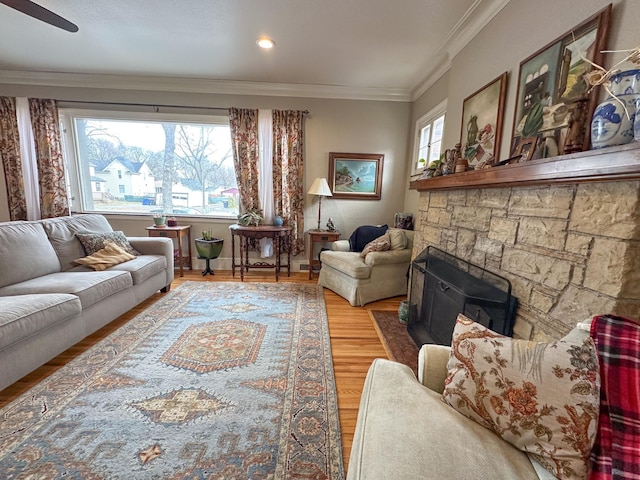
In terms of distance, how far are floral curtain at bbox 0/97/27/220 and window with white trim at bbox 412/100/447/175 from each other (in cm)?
520

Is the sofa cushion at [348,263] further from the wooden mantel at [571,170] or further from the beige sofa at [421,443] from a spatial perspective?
the beige sofa at [421,443]

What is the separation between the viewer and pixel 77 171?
3.87 metres

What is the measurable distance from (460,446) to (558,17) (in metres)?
2.11

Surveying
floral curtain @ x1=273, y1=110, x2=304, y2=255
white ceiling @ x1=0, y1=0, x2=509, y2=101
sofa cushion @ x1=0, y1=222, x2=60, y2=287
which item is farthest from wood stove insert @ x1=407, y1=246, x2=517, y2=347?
sofa cushion @ x1=0, y1=222, x2=60, y2=287

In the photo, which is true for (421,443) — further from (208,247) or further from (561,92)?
(208,247)

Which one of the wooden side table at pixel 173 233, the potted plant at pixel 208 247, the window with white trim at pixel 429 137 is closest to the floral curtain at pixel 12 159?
the wooden side table at pixel 173 233

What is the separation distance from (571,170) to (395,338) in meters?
1.65

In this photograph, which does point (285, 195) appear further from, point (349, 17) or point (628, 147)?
point (628, 147)

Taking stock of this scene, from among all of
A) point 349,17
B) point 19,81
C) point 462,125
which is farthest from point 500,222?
point 19,81

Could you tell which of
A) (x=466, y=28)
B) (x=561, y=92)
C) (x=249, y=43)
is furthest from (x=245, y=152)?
(x=561, y=92)

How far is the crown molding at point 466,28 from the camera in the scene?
1.95m

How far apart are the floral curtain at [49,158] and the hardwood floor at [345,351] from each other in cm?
213

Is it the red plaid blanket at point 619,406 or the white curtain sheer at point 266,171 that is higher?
the white curtain sheer at point 266,171

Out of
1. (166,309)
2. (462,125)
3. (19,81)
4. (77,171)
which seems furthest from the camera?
(77,171)
